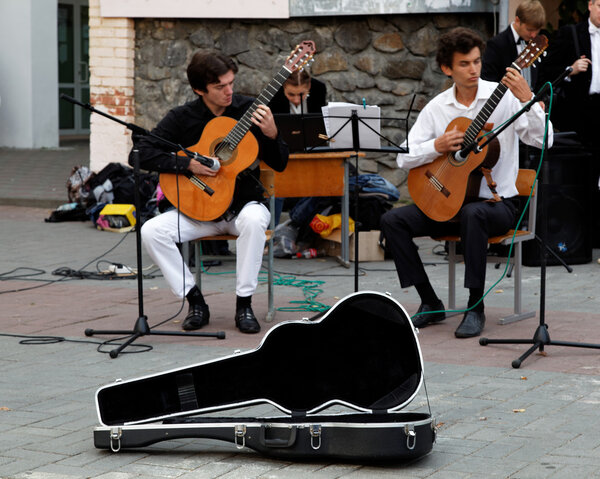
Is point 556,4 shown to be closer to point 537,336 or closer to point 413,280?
point 413,280

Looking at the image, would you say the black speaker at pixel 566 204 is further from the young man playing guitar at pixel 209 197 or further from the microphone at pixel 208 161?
the microphone at pixel 208 161

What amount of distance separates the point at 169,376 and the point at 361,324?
71 cm

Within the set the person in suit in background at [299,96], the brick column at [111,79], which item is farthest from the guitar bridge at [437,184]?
the brick column at [111,79]

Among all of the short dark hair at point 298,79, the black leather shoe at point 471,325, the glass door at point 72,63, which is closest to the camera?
the black leather shoe at point 471,325

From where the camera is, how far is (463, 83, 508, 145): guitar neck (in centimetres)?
539

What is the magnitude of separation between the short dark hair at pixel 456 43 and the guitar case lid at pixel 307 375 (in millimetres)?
2347

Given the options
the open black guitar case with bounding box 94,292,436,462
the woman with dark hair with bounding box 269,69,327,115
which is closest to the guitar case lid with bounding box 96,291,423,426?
the open black guitar case with bounding box 94,292,436,462

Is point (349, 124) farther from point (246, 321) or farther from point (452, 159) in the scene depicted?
point (246, 321)

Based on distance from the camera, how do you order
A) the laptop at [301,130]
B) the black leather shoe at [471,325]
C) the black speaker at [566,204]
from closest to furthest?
the black leather shoe at [471,325]
the laptop at [301,130]
the black speaker at [566,204]

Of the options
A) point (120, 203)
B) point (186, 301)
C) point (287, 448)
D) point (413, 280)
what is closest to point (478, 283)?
point (413, 280)

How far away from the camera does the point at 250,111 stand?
5695 mm

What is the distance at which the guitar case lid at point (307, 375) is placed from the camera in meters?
3.71

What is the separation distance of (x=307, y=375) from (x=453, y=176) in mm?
2235

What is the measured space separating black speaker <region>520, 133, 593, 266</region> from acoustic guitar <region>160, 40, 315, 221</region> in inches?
107
